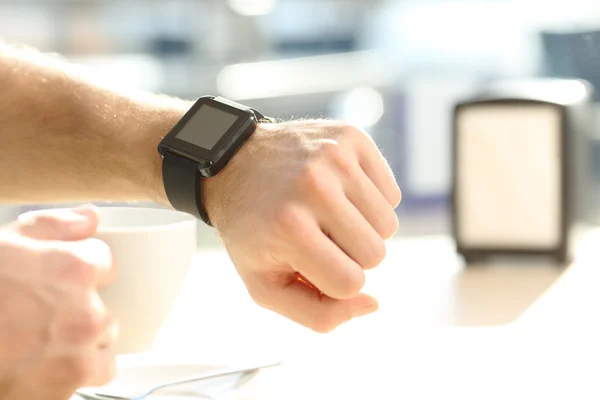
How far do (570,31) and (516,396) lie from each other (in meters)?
3.16

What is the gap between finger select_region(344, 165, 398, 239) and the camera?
0.62 metres

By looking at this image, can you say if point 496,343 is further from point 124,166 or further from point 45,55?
point 45,55

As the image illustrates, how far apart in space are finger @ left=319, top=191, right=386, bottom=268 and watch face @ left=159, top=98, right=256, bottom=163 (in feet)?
0.44

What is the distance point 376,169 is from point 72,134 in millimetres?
375

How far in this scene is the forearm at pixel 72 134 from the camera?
2.71 ft

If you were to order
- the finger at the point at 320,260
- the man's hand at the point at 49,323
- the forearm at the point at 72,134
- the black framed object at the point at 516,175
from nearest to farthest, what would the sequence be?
the man's hand at the point at 49,323 → the finger at the point at 320,260 → the forearm at the point at 72,134 → the black framed object at the point at 516,175

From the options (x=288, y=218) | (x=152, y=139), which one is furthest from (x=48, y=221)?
(x=152, y=139)

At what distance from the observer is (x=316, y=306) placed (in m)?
0.64

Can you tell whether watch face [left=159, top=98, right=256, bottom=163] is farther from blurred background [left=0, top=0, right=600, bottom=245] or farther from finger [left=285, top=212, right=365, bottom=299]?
blurred background [left=0, top=0, right=600, bottom=245]

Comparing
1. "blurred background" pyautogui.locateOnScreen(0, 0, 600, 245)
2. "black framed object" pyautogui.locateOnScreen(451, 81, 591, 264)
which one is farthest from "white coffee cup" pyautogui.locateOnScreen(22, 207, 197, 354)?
"blurred background" pyautogui.locateOnScreen(0, 0, 600, 245)

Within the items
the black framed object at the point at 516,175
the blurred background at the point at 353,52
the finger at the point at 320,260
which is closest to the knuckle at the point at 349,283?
→ the finger at the point at 320,260

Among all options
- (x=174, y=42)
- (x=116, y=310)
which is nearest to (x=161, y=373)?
(x=116, y=310)

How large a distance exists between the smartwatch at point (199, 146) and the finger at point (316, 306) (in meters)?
0.12

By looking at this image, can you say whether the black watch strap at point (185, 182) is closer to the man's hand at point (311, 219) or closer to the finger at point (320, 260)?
the man's hand at point (311, 219)
